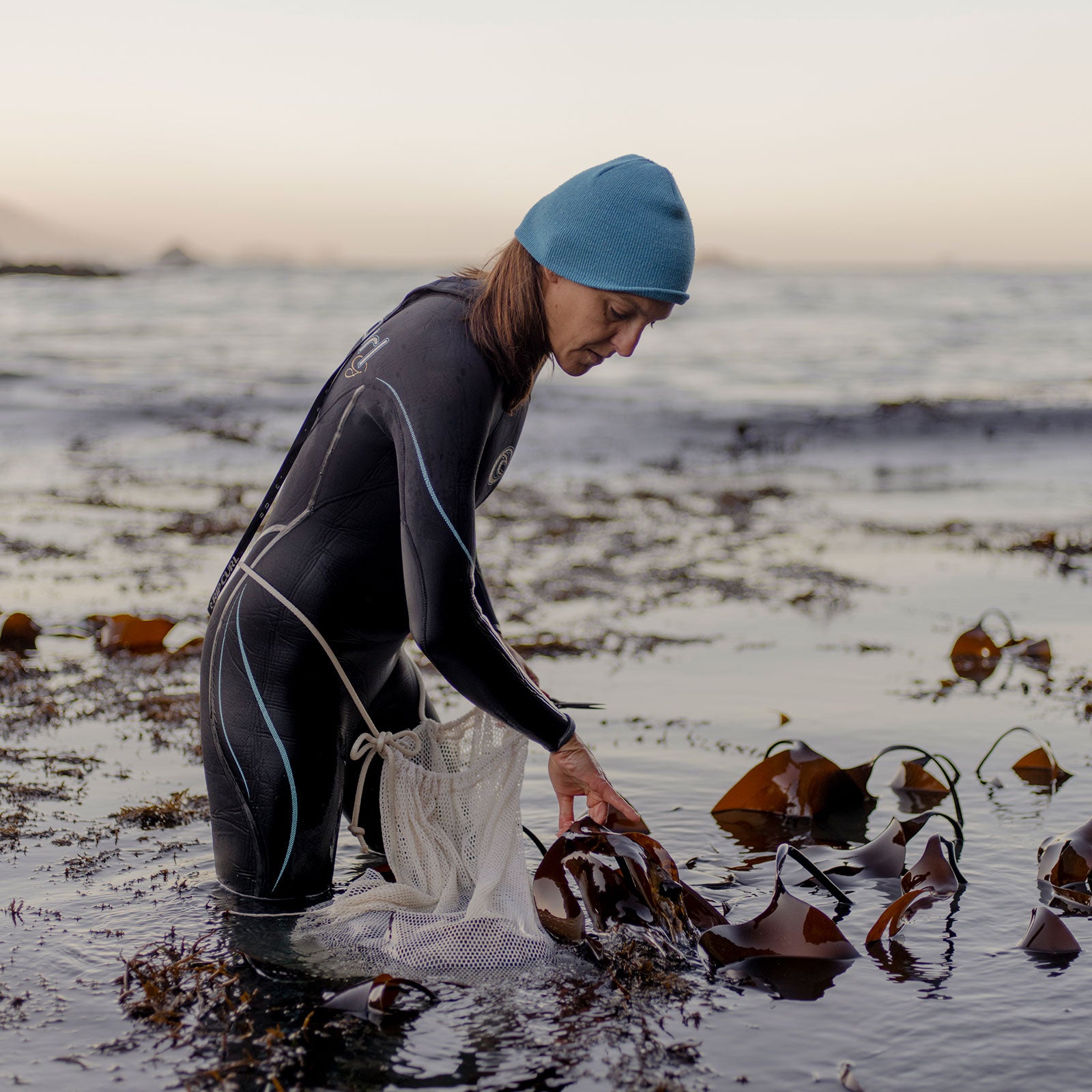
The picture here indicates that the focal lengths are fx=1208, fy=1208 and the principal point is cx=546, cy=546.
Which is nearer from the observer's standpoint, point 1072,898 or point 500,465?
point 500,465

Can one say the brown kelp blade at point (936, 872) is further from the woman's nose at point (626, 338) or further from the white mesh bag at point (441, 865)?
the woman's nose at point (626, 338)

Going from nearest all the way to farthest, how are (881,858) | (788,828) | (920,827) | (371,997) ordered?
1. (371,997)
2. (881,858)
3. (920,827)
4. (788,828)

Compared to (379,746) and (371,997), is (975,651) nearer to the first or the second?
(379,746)

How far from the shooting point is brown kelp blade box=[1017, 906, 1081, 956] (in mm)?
3012

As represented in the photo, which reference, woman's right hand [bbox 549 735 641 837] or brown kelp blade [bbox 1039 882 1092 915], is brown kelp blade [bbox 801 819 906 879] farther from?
woman's right hand [bbox 549 735 641 837]

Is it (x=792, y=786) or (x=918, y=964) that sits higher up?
(x=792, y=786)

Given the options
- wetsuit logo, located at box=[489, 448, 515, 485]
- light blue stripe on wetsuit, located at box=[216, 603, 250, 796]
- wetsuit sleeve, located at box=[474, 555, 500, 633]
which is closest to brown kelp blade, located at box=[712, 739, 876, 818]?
wetsuit sleeve, located at box=[474, 555, 500, 633]

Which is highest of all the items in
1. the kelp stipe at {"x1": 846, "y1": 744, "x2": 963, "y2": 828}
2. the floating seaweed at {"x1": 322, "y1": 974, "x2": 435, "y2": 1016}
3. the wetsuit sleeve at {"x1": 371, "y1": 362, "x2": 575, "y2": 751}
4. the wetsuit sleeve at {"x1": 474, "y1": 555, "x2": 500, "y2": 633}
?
the wetsuit sleeve at {"x1": 371, "y1": 362, "x2": 575, "y2": 751}

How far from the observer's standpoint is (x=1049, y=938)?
3.03 m

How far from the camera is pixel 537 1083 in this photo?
2426 millimetres

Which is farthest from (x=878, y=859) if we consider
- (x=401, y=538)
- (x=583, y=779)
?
(x=401, y=538)

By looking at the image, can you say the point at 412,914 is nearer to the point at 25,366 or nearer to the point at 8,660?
the point at 8,660

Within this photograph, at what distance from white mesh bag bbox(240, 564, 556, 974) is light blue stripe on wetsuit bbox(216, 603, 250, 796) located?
0.19 m

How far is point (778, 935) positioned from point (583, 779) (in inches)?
25.4
